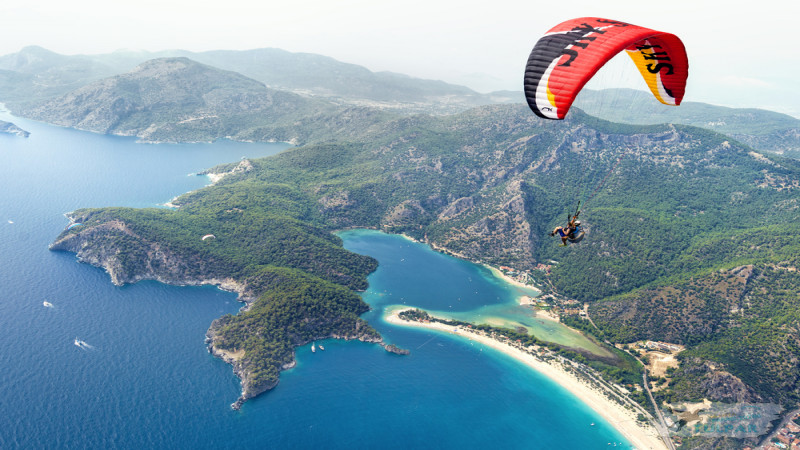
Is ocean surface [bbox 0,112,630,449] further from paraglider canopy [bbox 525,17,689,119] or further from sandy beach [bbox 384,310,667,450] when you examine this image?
paraglider canopy [bbox 525,17,689,119]

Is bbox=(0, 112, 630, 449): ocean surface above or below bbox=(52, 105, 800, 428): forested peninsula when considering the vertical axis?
below

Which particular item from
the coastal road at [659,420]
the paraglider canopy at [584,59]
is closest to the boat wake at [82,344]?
the paraglider canopy at [584,59]

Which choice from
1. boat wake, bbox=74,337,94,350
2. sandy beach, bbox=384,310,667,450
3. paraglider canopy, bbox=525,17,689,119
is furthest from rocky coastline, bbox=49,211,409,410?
paraglider canopy, bbox=525,17,689,119

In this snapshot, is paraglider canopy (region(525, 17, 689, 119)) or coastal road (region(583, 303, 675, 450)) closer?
paraglider canopy (region(525, 17, 689, 119))

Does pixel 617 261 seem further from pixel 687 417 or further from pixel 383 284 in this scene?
pixel 383 284

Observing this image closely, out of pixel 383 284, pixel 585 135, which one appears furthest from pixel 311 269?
pixel 585 135

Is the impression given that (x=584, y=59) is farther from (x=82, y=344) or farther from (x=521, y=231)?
(x=521, y=231)

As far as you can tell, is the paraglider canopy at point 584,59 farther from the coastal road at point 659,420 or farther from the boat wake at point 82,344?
the boat wake at point 82,344
